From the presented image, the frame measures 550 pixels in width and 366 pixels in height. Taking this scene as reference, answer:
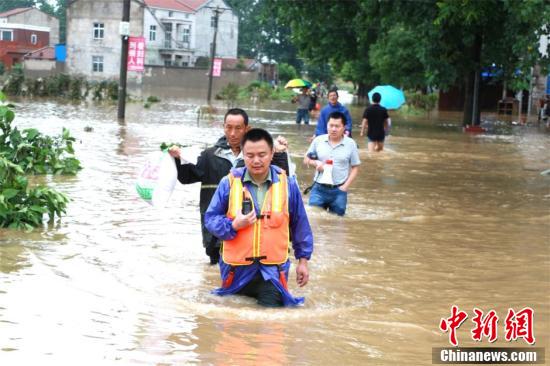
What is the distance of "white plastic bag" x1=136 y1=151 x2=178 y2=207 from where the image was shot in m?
8.37

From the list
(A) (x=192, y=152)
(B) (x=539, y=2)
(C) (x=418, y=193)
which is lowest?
(C) (x=418, y=193)

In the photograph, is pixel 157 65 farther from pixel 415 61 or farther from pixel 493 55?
pixel 493 55

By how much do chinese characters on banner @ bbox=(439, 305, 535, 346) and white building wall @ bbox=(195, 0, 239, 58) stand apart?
334 ft

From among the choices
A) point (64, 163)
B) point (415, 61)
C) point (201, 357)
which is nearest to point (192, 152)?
point (201, 357)

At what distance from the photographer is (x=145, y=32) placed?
97.6 m

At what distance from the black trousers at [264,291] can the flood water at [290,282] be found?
0.08m

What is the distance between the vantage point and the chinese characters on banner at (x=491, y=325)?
709cm

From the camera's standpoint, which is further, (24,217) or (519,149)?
(519,149)

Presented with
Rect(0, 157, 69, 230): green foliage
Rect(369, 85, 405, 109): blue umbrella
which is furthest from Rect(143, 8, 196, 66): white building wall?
Rect(0, 157, 69, 230): green foliage

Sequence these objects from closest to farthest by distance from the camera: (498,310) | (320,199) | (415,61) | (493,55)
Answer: (498,310) → (320,199) → (493,55) → (415,61)

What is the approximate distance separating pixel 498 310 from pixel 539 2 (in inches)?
437

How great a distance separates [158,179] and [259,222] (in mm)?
1583

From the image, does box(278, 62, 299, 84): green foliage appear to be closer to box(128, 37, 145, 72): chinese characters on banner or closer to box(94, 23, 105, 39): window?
box(94, 23, 105, 39): window

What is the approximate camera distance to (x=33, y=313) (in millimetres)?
7250
